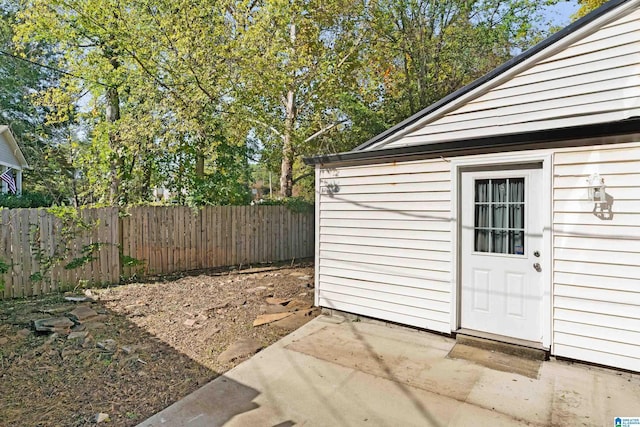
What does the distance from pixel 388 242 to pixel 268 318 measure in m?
1.96

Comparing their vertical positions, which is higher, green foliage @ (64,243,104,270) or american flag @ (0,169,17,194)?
american flag @ (0,169,17,194)

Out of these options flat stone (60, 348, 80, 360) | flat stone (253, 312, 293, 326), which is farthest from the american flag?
flat stone (253, 312, 293, 326)

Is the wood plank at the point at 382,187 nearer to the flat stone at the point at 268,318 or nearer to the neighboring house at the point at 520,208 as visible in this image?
the neighboring house at the point at 520,208

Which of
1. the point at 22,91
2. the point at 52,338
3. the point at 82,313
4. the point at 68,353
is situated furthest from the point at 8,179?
the point at 68,353

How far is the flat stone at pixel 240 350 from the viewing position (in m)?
3.77

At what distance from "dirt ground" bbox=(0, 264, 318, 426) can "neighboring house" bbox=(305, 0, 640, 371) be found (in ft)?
5.00

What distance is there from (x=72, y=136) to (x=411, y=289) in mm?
10304

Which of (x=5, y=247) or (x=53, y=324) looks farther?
(x=5, y=247)

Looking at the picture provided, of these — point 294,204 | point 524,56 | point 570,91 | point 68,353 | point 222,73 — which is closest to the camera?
point 68,353

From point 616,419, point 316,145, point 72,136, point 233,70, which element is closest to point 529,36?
point 316,145

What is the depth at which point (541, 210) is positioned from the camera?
12.3 feet

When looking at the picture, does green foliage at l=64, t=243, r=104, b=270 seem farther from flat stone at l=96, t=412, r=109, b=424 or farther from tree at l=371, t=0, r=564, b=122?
tree at l=371, t=0, r=564, b=122

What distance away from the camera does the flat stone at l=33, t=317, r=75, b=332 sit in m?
4.24

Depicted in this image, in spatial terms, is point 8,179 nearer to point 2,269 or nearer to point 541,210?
point 2,269
